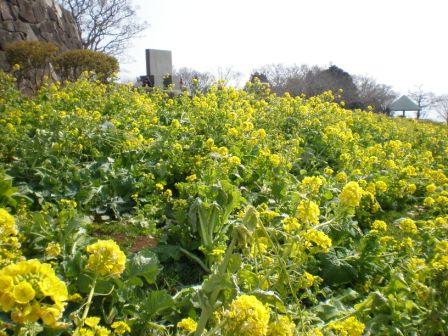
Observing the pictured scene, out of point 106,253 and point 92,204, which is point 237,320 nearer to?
point 106,253

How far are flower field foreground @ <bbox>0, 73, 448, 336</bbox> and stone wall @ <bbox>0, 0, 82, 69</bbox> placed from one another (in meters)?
A: 7.70

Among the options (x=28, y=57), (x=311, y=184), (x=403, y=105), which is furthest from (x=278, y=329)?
(x=403, y=105)

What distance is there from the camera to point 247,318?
131cm

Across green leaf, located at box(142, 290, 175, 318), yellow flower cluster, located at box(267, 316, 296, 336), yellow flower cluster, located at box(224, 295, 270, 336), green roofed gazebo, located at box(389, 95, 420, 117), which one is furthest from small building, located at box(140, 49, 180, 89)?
green roofed gazebo, located at box(389, 95, 420, 117)

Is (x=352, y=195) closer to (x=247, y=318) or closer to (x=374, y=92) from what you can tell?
(x=247, y=318)

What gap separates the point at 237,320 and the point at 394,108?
4002cm

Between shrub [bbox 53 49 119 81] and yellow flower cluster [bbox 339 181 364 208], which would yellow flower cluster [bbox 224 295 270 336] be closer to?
yellow flower cluster [bbox 339 181 364 208]

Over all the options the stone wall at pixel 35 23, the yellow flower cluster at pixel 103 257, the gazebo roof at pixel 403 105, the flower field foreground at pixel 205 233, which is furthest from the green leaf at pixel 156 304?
the gazebo roof at pixel 403 105

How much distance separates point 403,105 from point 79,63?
1307 inches

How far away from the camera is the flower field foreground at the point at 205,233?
1655 millimetres

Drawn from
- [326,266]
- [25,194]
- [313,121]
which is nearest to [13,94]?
[25,194]

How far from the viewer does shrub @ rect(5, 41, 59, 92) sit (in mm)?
11039

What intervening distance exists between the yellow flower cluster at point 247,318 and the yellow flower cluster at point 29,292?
0.50 metres

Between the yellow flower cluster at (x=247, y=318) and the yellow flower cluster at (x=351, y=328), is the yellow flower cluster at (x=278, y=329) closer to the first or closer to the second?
Result: the yellow flower cluster at (x=247, y=318)
